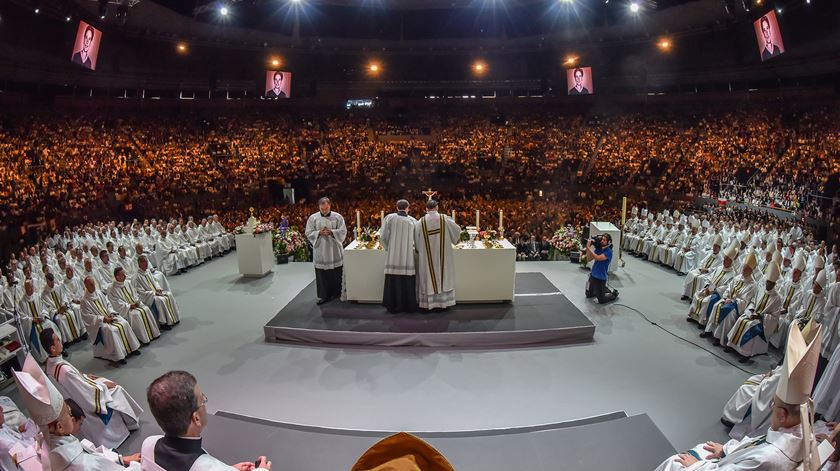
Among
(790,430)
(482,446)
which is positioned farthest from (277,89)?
(790,430)

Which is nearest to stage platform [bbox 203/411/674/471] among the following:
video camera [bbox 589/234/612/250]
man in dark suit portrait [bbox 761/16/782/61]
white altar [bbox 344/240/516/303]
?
white altar [bbox 344/240/516/303]

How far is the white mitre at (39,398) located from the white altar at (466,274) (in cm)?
593

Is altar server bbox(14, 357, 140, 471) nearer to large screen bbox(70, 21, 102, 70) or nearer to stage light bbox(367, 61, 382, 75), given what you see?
large screen bbox(70, 21, 102, 70)

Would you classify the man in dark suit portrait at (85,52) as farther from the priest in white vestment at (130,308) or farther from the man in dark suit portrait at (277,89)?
the priest in white vestment at (130,308)

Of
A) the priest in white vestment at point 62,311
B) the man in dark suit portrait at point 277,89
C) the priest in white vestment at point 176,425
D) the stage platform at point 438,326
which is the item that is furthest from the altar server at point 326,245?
the man in dark suit portrait at point 277,89

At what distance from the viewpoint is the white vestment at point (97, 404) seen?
16.2ft

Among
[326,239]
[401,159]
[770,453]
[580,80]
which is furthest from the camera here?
[401,159]

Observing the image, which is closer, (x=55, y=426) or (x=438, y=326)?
(x=55, y=426)

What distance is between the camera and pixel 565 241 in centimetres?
1327

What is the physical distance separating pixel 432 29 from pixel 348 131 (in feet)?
22.9

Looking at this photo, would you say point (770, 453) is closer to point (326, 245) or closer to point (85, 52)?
point (326, 245)

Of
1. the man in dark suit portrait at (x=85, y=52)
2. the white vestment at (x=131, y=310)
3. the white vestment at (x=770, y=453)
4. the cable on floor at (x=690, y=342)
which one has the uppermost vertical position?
the man in dark suit portrait at (x=85, y=52)

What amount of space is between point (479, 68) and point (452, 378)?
21.9 metres

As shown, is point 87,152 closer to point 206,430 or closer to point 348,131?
point 348,131
